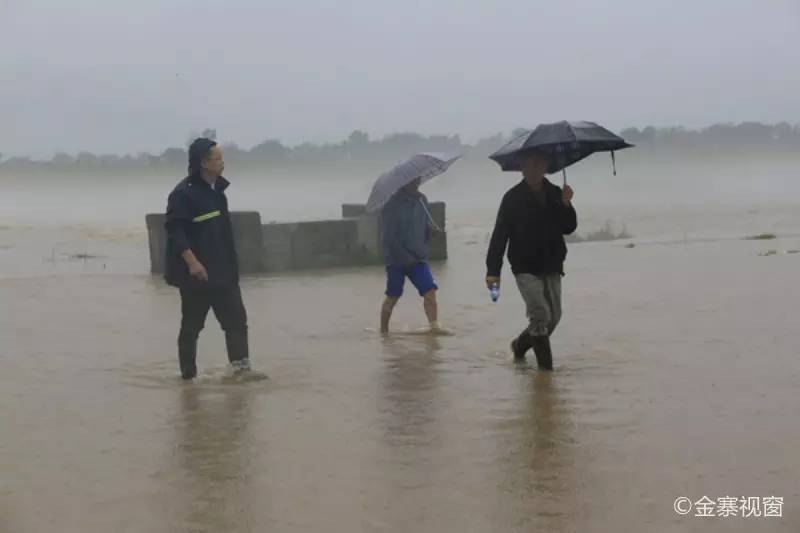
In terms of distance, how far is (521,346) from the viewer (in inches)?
320

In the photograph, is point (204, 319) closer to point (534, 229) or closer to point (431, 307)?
point (534, 229)

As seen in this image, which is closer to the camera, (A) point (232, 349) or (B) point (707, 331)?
(A) point (232, 349)

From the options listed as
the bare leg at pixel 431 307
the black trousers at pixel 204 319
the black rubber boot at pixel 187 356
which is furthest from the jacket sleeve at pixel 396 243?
the black rubber boot at pixel 187 356

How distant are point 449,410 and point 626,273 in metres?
8.13

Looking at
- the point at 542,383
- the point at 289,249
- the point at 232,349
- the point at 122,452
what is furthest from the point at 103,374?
the point at 289,249

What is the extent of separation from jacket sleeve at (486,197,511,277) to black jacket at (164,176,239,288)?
1.69 meters

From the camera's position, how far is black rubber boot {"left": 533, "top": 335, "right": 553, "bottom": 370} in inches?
305

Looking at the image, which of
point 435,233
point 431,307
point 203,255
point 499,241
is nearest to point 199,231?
point 203,255

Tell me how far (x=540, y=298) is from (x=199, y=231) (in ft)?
7.33

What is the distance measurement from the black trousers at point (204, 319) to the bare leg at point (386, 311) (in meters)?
2.09

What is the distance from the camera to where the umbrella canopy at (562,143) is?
761 cm

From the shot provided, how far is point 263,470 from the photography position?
17.7 feet

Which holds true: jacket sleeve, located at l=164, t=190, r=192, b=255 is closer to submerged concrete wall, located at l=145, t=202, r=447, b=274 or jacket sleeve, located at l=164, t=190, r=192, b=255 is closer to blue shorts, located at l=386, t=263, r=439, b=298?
blue shorts, located at l=386, t=263, r=439, b=298

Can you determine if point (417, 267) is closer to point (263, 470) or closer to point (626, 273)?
point (263, 470)
